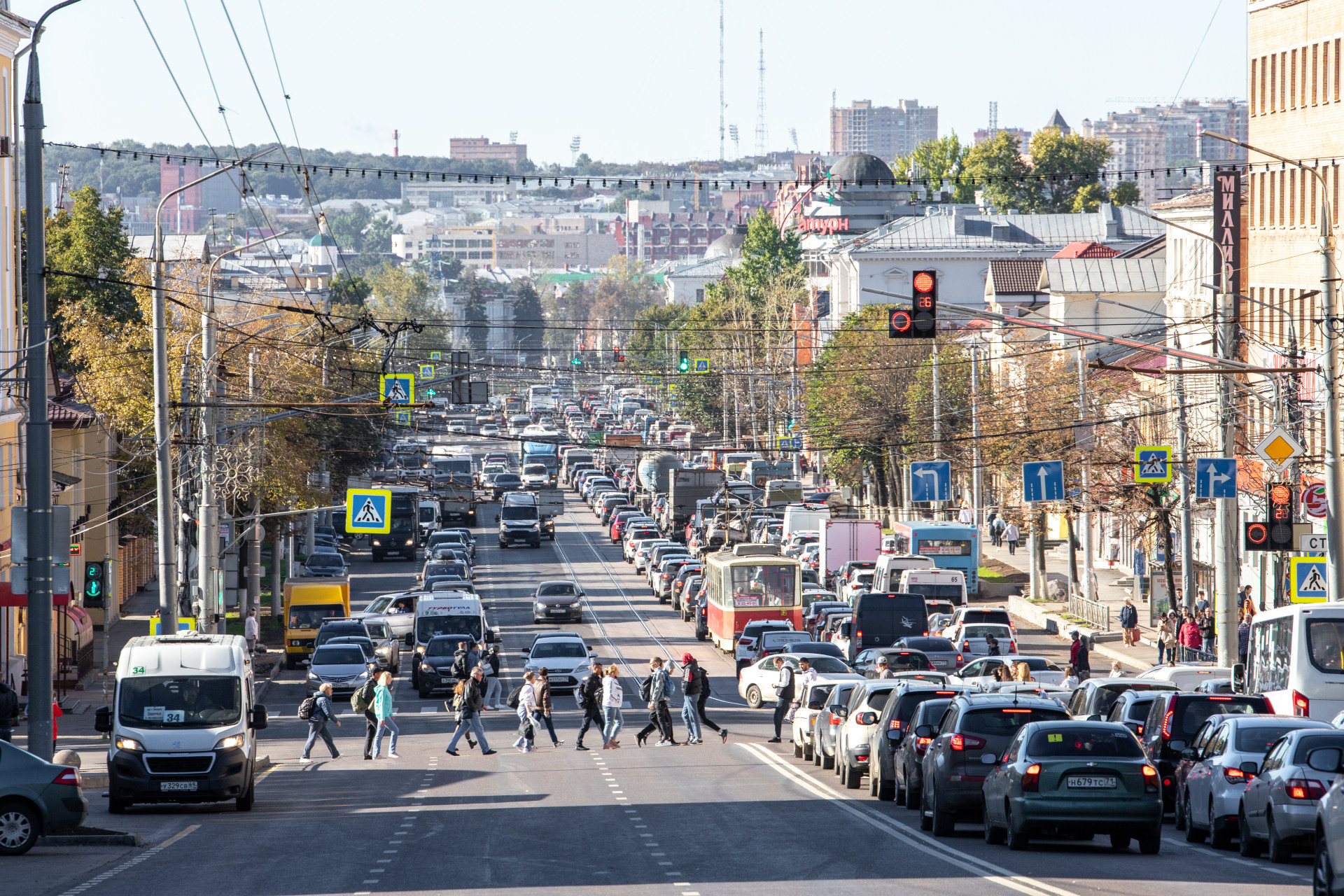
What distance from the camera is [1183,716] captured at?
72.0 feet

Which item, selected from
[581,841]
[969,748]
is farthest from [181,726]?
[969,748]

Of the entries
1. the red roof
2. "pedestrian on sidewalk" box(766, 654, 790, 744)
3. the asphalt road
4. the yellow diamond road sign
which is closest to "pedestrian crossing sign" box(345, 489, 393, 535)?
the asphalt road

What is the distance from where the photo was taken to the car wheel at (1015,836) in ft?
59.3

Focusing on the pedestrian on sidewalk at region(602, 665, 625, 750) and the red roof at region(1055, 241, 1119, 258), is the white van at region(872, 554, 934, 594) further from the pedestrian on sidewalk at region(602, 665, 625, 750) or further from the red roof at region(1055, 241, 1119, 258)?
the red roof at region(1055, 241, 1119, 258)

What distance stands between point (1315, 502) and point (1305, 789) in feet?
58.0

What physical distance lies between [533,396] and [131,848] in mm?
165186

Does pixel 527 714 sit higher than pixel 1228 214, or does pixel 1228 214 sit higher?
pixel 1228 214

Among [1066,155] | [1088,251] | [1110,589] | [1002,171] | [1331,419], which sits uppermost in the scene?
[1066,155]

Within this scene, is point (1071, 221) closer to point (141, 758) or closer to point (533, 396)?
point (533, 396)

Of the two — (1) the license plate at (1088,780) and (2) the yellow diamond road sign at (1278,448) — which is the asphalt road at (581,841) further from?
(2) the yellow diamond road sign at (1278,448)

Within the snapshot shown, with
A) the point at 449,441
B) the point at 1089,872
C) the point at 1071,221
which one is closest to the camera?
the point at 1089,872

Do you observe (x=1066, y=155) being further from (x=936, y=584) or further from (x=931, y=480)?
(x=936, y=584)

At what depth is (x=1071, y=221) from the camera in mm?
121000

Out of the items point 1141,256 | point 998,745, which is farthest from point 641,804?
point 1141,256
